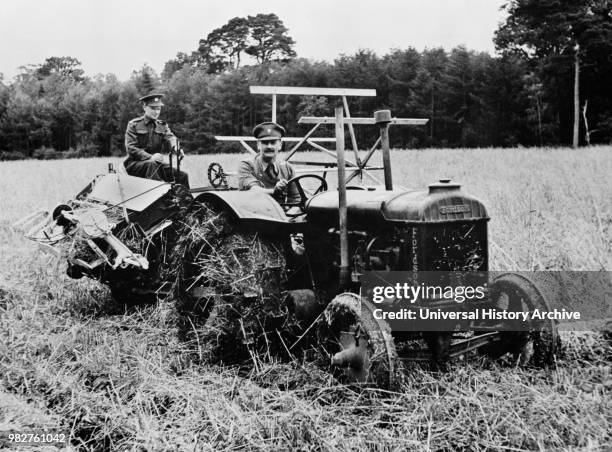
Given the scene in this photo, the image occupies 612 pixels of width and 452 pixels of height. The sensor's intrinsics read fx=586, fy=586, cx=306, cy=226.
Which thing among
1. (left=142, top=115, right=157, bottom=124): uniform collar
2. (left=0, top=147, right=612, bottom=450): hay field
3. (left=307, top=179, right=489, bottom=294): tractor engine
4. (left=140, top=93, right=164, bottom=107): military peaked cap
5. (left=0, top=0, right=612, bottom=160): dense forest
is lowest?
(left=0, top=147, right=612, bottom=450): hay field

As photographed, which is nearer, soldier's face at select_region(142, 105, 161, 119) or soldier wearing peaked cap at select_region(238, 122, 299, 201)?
soldier wearing peaked cap at select_region(238, 122, 299, 201)

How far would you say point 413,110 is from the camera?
34.2 metres

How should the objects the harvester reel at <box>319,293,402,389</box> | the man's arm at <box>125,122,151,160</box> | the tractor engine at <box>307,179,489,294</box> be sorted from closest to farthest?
the harvester reel at <box>319,293,402,389</box>, the tractor engine at <box>307,179,489,294</box>, the man's arm at <box>125,122,151,160</box>

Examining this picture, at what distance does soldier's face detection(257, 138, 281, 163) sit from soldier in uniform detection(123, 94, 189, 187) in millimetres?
1025

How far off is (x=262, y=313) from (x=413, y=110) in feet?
104

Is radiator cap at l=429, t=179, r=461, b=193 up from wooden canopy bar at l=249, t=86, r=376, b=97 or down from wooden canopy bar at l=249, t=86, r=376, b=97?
down

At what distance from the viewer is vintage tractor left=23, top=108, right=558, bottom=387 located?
3459 mm

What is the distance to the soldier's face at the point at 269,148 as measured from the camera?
5273 mm

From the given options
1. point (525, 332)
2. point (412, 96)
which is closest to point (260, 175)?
point (525, 332)

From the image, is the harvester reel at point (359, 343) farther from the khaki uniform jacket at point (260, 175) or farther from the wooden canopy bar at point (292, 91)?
the wooden canopy bar at point (292, 91)

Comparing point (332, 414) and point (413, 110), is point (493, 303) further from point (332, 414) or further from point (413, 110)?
point (413, 110)

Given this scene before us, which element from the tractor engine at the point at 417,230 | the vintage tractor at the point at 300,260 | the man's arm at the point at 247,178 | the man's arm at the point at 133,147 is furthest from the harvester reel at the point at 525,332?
the man's arm at the point at 133,147

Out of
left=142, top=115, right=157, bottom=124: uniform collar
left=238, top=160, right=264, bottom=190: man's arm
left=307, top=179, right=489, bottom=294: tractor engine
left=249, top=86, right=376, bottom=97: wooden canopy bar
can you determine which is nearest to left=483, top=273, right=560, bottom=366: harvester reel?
left=307, top=179, right=489, bottom=294: tractor engine

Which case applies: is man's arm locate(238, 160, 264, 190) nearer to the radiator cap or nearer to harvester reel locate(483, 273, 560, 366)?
the radiator cap
